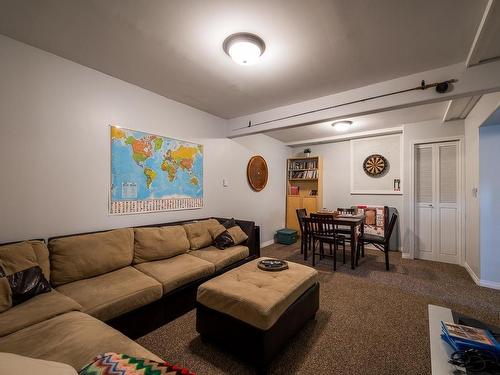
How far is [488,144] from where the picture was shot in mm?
2812

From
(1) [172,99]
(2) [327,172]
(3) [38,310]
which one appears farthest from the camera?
(2) [327,172]

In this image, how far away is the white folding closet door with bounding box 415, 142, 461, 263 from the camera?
12.4ft

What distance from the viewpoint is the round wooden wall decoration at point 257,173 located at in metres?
4.50

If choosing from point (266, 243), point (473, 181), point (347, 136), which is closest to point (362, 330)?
point (473, 181)

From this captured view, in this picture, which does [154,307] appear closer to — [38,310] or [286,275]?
[38,310]

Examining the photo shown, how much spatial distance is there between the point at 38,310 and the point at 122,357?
1.06 meters

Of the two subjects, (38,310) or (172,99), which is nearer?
(38,310)

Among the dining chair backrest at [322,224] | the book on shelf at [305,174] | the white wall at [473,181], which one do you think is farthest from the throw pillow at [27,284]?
the book on shelf at [305,174]

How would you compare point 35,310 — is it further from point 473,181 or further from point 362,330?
point 473,181

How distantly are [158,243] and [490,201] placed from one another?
4157 millimetres

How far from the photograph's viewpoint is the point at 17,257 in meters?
1.66

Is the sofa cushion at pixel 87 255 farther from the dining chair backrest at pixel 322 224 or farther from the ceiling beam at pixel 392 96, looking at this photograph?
the dining chair backrest at pixel 322 224

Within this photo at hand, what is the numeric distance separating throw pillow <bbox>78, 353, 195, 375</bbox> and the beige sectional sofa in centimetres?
32

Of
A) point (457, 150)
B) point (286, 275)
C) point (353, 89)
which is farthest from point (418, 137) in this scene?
point (286, 275)
